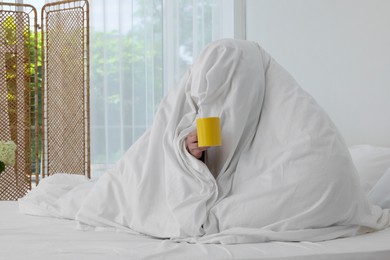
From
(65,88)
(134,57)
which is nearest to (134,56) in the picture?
(134,57)

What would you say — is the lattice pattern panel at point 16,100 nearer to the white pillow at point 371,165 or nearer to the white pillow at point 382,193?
the white pillow at point 371,165

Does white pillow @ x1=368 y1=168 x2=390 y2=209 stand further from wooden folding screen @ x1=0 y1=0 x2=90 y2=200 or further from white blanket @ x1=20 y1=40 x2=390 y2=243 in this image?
wooden folding screen @ x1=0 y1=0 x2=90 y2=200

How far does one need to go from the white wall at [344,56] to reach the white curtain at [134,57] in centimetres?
153

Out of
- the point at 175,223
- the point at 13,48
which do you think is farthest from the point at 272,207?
the point at 13,48

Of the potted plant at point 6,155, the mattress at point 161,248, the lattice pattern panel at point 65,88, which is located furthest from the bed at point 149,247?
the lattice pattern panel at point 65,88

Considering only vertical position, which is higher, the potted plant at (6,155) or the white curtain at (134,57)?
the white curtain at (134,57)

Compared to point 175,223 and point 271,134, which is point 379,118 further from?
point 175,223

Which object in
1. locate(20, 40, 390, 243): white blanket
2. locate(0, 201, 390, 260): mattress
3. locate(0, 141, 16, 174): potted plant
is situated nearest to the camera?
locate(0, 201, 390, 260): mattress

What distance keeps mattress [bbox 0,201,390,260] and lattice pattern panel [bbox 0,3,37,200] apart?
275 cm

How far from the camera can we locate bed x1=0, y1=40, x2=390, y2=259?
1959 mm

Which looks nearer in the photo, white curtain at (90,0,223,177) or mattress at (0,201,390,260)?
mattress at (0,201,390,260)

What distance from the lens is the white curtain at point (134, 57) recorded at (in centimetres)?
575

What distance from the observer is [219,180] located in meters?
2.20

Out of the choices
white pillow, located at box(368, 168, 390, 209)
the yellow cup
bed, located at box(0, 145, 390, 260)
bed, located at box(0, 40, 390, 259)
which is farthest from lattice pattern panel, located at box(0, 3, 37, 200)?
the yellow cup
